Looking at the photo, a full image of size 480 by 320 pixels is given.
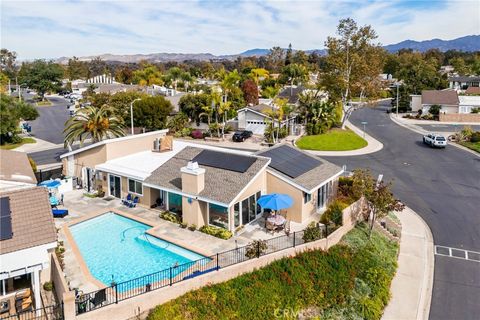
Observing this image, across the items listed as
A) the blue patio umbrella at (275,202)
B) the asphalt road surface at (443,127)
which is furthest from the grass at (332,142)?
the blue patio umbrella at (275,202)

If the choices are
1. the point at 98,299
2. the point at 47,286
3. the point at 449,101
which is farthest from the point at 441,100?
the point at 47,286

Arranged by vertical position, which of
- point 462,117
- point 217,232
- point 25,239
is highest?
point 462,117

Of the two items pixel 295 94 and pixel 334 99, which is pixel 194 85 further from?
pixel 334 99

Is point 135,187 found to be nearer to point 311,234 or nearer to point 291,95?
point 311,234

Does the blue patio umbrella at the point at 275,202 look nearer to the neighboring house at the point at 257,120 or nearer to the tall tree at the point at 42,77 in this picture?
the neighboring house at the point at 257,120

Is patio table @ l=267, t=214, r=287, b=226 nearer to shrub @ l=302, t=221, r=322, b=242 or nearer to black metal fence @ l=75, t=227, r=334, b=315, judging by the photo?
black metal fence @ l=75, t=227, r=334, b=315

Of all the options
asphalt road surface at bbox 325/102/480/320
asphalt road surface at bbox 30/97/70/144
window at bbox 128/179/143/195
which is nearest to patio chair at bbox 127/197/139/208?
window at bbox 128/179/143/195
